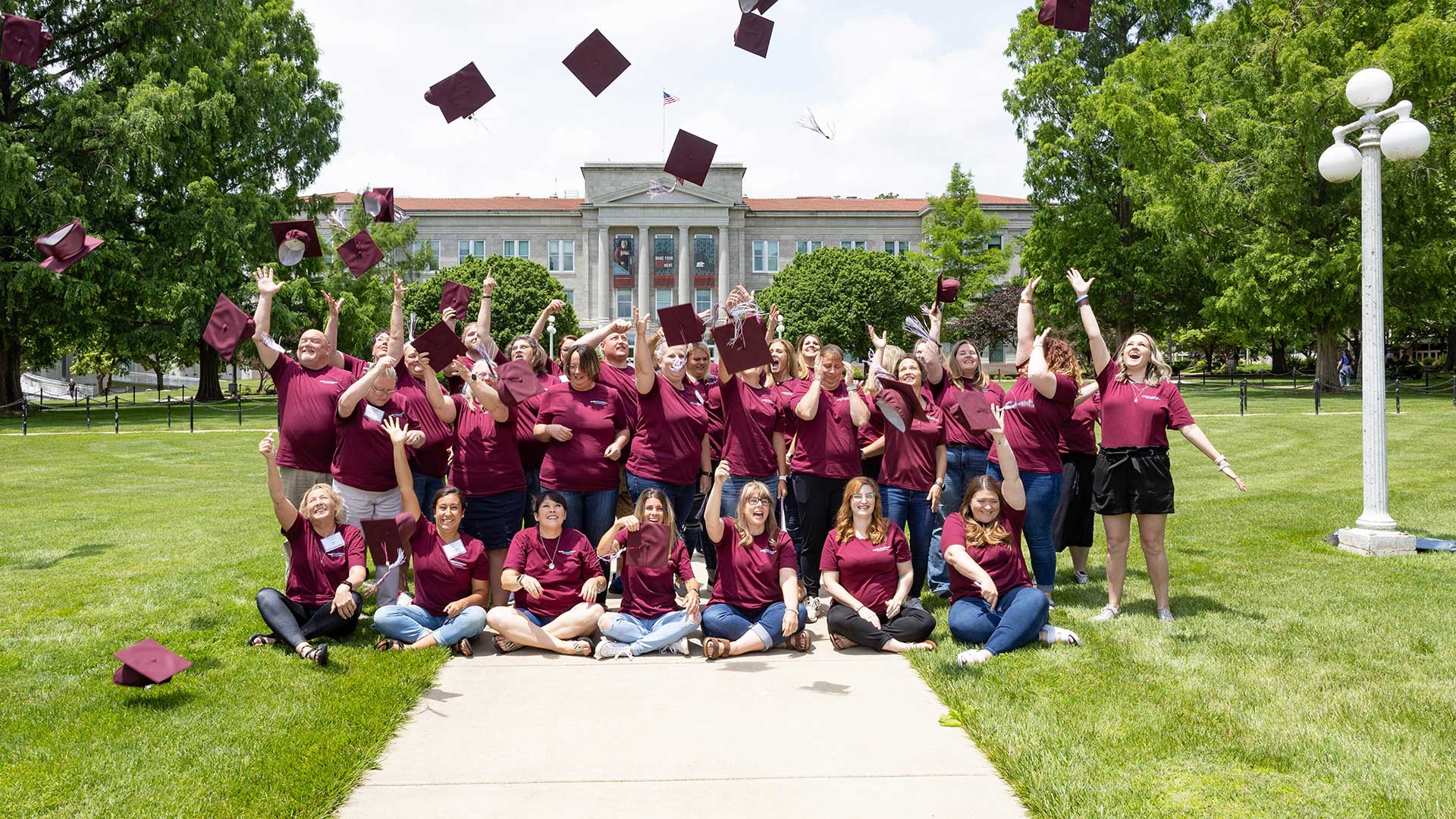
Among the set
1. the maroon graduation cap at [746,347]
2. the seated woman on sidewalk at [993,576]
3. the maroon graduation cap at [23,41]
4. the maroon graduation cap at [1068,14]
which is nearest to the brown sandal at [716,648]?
the seated woman on sidewalk at [993,576]

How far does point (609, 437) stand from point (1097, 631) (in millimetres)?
3431

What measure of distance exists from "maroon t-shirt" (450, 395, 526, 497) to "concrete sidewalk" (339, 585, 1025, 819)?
1301 millimetres

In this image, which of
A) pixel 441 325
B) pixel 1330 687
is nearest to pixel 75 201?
pixel 441 325

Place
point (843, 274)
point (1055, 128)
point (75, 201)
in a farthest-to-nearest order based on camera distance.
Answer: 1. point (843, 274)
2. point (1055, 128)
3. point (75, 201)

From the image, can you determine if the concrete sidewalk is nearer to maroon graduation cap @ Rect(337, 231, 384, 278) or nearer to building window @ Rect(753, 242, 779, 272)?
maroon graduation cap @ Rect(337, 231, 384, 278)

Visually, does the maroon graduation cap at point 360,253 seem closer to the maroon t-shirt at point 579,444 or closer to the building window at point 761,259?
the maroon t-shirt at point 579,444

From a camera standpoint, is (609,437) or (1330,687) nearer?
(1330,687)

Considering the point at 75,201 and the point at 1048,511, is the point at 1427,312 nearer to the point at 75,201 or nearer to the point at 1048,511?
the point at 1048,511

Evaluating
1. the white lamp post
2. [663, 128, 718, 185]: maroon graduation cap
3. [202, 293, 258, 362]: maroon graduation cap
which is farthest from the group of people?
the white lamp post

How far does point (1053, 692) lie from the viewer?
5.02 metres

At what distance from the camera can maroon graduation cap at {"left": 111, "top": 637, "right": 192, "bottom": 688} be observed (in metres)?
4.93

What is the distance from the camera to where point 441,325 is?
6422 mm

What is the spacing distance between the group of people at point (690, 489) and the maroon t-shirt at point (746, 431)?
0.06ft

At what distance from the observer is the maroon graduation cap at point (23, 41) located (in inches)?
275
